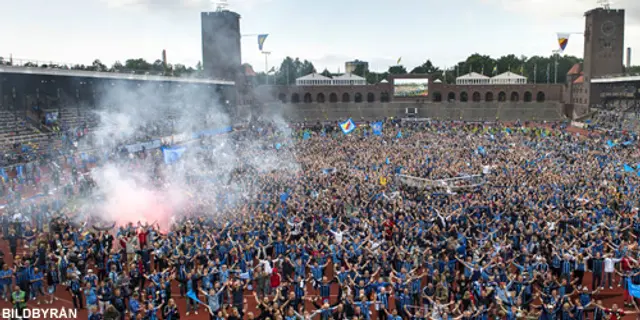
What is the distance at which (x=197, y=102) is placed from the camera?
2354 inches

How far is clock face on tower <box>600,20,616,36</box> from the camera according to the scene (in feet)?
205

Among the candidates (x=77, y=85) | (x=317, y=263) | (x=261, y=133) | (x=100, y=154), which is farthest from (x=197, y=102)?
(x=317, y=263)

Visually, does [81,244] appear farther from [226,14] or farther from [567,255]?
[226,14]

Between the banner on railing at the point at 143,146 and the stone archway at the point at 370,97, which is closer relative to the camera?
the banner on railing at the point at 143,146

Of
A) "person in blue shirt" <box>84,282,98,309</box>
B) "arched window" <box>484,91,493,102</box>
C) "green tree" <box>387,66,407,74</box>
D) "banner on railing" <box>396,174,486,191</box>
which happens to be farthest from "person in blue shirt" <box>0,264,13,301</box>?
"green tree" <box>387,66,407,74</box>

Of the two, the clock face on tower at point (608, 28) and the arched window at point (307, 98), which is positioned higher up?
the clock face on tower at point (608, 28)

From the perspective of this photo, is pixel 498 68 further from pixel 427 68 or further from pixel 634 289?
pixel 634 289

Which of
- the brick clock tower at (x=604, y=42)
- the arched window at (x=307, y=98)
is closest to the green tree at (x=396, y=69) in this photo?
the arched window at (x=307, y=98)

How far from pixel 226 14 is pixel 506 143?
42854 mm

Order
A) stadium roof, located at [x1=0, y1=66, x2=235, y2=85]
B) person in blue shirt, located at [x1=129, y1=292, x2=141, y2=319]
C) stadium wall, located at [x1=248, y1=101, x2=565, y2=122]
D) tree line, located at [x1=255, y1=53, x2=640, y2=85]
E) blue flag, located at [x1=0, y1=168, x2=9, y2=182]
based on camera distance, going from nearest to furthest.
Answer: person in blue shirt, located at [x1=129, y1=292, x2=141, y2=319], blue flag, located at [x1=0, y1=168, x2=9, y2=182], stadium roof, located at [x1=0, y1=66, x2=235, y2=85], stadium wall, located at [x1=248, y1=101, x2=565, y2=122], tree line, located at [x1=255, y1=53, x2=640, y2=85]

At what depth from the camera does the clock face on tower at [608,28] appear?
2466 inches

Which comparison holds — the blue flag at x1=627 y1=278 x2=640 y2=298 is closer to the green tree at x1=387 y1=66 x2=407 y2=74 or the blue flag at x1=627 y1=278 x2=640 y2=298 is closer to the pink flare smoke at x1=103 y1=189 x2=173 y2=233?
the pink flare smoke at x1=103 y1=189 x2=173 y2=233

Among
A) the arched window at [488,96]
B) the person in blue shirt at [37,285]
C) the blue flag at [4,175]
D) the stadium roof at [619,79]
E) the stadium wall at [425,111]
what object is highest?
the stadium roof at [619,79]

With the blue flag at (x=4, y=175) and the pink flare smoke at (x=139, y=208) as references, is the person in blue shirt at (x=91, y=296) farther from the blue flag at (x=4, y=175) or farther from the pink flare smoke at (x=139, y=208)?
the blue flag at (x=4, y=175)
